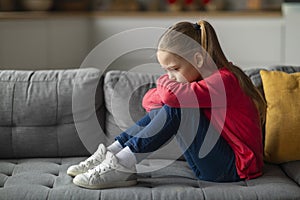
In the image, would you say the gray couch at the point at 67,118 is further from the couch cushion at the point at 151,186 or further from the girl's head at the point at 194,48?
the girl's head at the point at 194,48

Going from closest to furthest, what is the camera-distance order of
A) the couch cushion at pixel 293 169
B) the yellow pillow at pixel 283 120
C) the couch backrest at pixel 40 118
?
the couch cushion at pixel 293 169
the yellow pillow at pixel 283 120
the couch backrest at pixel 40 118

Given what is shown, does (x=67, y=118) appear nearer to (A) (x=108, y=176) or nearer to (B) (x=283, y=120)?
(A) (x=108, y=176)

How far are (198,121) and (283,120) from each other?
44 centimetres

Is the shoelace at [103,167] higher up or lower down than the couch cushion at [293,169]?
higher up

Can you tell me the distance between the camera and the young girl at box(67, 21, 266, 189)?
2.29 meters

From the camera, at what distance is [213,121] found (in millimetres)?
2346

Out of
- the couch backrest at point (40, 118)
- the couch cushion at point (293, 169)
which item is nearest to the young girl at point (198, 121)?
the couch cushion at point (293, 169)

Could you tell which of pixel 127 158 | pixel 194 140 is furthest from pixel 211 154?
pixel 127 158

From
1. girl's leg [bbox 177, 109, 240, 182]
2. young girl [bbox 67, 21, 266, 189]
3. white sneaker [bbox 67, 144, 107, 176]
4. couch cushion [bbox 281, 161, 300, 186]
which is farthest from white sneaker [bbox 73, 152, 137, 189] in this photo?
couch cushion [bbox 281, 161, 300, 186]

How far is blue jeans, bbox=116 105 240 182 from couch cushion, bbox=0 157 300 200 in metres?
0.06

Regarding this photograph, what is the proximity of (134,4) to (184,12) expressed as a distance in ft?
1.57

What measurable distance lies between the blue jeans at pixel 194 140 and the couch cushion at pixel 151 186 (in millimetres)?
60

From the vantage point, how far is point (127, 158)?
2.30 m

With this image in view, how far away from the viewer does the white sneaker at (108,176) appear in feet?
7.34
